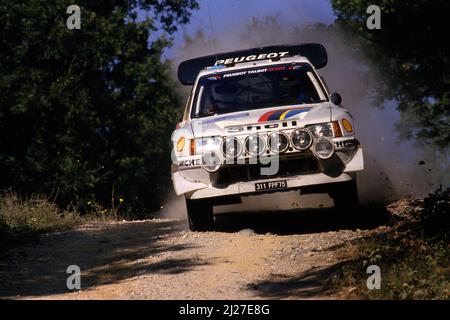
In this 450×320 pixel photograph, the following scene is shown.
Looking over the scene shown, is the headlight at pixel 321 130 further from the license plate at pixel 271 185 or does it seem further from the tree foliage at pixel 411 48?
the tree foliage at pixel 411 48

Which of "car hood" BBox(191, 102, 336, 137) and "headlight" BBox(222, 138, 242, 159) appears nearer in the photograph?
"headlight" BBox(222, 138, 242, 159)

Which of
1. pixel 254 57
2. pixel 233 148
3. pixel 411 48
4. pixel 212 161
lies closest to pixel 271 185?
pixel 233 148

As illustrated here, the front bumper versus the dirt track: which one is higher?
the front bumper

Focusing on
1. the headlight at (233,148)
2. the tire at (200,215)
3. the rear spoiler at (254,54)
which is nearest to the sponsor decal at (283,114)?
the headlight at (233,148)

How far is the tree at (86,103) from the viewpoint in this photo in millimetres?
24953

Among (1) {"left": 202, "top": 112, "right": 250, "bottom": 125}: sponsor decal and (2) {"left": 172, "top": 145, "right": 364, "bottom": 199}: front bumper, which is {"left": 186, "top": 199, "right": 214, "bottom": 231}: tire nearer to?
(2) {"left": 172, "top": 145, "right": 364, "bottom": 199}: front bumper

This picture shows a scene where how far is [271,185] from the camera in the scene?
10.3m

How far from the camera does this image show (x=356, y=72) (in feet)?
98.8

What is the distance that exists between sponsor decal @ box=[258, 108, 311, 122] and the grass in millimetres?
1659

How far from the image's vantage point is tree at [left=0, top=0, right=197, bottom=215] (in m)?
25.0

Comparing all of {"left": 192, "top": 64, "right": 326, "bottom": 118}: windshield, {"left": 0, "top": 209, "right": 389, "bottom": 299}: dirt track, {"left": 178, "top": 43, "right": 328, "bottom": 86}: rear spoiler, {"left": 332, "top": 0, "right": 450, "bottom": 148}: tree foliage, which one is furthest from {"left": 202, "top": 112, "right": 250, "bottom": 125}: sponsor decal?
{"left": 332, "top": 0, "right": 450, "bottom": 148}: tree foliage

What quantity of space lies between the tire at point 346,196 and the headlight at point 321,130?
2.31 feet

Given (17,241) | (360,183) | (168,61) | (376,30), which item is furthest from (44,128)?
(17,241)

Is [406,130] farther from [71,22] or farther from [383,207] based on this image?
[383,207]
